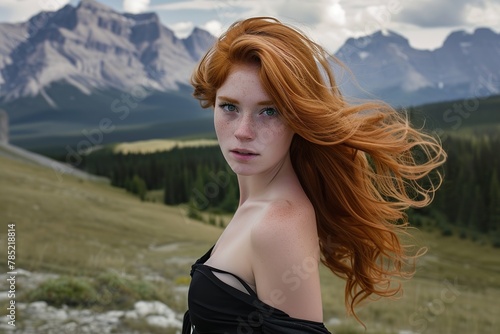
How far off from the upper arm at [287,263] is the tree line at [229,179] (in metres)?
16.6

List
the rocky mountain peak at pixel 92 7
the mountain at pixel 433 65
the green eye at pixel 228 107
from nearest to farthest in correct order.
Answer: the green eye at pixel 228 107 < the rocky mountain peak at pixel 92 7 < the mountain at pixel 433 65

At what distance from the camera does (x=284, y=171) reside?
3229 mm

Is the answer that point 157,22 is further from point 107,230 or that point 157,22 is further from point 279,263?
point 279,263

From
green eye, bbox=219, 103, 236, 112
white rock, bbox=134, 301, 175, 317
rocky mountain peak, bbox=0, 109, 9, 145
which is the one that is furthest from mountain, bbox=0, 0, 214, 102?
green eye, bbox=219, 103, 236, 112

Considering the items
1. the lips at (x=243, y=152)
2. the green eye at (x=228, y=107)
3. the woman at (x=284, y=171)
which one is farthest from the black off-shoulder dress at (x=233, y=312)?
the green eye at (x=228, y=107)

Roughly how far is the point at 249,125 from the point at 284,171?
40 cm

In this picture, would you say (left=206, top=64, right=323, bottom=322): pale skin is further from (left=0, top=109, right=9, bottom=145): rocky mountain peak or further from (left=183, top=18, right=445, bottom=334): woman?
(left=0, top=109, right=9, bottom=145): rocky mountain peak

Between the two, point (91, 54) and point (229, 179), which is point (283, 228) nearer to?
point (229, 179)

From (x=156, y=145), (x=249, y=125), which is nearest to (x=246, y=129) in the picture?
(x=249, y=125)

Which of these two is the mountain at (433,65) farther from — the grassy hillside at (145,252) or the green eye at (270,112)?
the green eye at (270,112)

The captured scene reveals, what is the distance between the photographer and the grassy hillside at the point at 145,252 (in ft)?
37.1

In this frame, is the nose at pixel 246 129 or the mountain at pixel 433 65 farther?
the mountain at pixel 433 65

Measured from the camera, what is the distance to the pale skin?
2.82 m

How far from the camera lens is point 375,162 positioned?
3479mm
